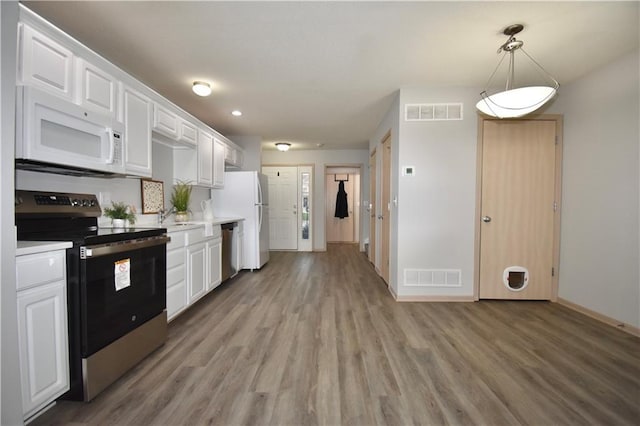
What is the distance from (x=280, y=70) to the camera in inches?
102

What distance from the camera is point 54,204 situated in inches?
67.2

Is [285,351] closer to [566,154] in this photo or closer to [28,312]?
[28,312]

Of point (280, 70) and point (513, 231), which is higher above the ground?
point (280, 70)

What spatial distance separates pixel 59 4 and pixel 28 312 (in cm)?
195

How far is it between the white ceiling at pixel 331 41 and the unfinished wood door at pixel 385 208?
0.89 meters

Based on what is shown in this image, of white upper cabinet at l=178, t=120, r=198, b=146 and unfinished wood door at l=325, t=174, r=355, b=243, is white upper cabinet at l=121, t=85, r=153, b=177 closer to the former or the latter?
white upper cabinet at l=178, t=120, r=198, b=146

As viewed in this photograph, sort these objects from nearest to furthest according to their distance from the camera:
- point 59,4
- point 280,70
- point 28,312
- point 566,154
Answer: point 28,312
point 59,4
point 280,70
point 566,154

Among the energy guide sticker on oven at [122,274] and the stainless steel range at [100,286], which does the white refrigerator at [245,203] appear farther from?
the energy guide sticker on oven at [122,274]

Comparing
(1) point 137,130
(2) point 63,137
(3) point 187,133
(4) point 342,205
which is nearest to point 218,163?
(3) point 187,133

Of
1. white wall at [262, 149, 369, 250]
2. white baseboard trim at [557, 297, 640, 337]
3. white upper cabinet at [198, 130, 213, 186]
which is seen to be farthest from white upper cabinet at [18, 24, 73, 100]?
white wall at [262, 149, 369, 250]

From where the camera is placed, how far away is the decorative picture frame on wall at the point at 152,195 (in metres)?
2.83

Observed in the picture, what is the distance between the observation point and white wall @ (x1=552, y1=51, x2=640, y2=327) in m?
2.34

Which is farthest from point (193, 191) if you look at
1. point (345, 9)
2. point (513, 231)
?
point (513, 231)

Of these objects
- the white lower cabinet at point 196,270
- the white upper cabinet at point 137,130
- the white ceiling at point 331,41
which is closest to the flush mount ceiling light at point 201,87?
the white ceiling at point 331,41
